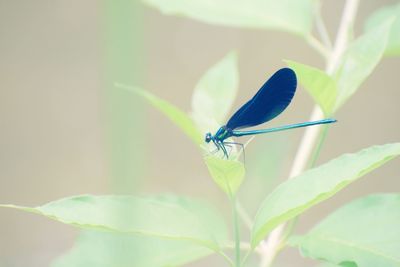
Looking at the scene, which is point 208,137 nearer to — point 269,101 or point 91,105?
point 269,101

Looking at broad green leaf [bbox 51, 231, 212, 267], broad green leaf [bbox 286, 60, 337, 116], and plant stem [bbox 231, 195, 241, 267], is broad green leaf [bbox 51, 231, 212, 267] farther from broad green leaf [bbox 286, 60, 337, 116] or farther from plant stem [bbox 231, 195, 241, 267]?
broad green leaf [bbox 286, 60, 337, 116]

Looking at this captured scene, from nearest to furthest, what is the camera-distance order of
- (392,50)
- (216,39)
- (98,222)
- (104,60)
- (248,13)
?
(104,60) → (98,222) → (392,50) → (248,13) → (216,39)

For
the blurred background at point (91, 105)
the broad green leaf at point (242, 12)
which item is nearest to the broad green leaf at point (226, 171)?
the broad green leaf at point (242, 12)

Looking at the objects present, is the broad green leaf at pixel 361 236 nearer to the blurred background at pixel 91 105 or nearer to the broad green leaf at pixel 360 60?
the broad green leaf at pixel 360 60

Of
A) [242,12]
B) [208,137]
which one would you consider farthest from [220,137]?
[242,12]

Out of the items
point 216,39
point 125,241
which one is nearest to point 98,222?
point 125,241

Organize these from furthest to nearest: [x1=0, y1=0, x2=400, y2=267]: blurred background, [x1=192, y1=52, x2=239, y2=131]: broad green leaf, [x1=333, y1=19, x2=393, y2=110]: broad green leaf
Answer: [x1=0, y1=0, x2=400, y2=267]: blurred background < [x1=192, y1=52, x2=239, y2=131]: broad green leaf < [x1=333, y1=19, x2=393, y2=110]: broad green leaf

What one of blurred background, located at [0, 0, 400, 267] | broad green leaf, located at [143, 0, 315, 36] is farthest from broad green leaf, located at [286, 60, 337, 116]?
blurred background, located at [0, 0, 400, 267]

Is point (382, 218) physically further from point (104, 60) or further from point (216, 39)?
point (216, 39)
